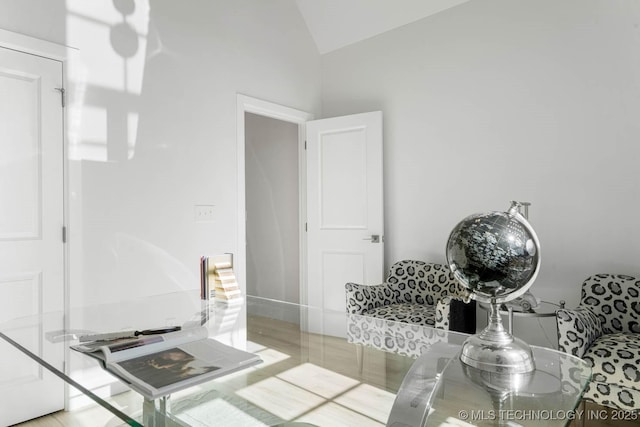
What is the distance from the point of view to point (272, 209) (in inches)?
205

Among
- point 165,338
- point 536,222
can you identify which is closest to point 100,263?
point 165,338

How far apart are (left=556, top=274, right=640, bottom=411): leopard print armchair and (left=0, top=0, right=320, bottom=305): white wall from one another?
8.19ft

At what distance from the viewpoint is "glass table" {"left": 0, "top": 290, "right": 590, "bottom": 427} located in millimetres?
960

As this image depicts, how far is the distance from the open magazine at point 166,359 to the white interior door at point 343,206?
2664 mm

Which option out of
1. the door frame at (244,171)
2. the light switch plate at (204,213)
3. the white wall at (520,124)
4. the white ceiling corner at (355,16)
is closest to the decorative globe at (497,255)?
the white wall at (520,124)

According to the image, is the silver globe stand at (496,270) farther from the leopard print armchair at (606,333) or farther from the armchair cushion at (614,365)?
the armchair cushion at (614,365)

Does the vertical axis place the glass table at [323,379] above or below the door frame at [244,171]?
below

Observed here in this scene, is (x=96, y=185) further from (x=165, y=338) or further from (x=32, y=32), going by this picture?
(x=165, y=338)

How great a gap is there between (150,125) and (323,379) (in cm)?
250

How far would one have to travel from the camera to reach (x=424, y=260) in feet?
12.6

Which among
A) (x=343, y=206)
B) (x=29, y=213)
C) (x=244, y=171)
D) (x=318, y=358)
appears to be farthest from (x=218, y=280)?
(x=343, y=206)

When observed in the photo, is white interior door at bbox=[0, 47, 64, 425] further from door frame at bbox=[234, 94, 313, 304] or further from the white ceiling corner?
the white ceiling corner

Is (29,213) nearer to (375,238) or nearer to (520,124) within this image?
(375,238)

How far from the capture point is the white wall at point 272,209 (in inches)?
196
